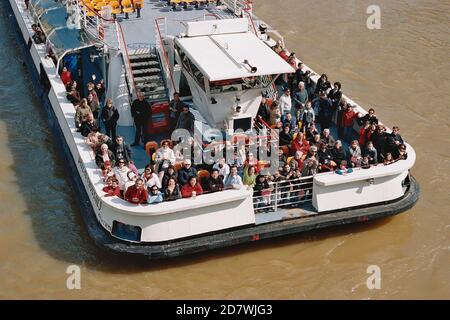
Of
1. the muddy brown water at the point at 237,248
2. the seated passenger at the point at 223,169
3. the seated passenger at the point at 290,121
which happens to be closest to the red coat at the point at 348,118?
the seated passenger at the point at 290,121

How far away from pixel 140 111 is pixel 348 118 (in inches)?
157

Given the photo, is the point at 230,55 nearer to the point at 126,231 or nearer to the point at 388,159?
the point at 388,159

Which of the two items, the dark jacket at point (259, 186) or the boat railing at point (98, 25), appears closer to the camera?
the dark jacket at point (259, 186)

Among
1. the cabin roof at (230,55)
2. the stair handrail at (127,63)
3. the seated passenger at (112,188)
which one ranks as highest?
the cabin roof at (230,55)

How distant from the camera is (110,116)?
13.2 metres

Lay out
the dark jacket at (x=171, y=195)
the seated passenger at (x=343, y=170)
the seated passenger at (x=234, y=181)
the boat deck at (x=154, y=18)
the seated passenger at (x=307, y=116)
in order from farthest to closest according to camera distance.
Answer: the boat deck at (x=154, y=18)
the seated passenger at (x=307, y=116)
the seated passenger at (x=343, y=170)
the seated passenger at (x=234, y=181)
the dark jacket at (x=171, y=195)

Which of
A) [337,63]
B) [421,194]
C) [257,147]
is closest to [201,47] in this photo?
[257,147]

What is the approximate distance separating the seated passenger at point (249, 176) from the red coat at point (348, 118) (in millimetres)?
2896

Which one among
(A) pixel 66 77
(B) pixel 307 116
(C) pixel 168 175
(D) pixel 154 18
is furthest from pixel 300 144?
(A) pixel 66 77

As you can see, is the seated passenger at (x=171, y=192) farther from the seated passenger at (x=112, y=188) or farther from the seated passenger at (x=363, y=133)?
the seated passenger at (x=363, y=133)

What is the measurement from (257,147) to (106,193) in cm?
287

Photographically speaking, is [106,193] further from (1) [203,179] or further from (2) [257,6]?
(2) [257,6]

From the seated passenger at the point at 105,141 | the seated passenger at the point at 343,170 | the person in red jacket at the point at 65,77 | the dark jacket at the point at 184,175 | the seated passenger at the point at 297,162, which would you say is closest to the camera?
the dark jacket at the point at 184,175

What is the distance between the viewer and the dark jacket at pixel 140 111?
43.2ft
